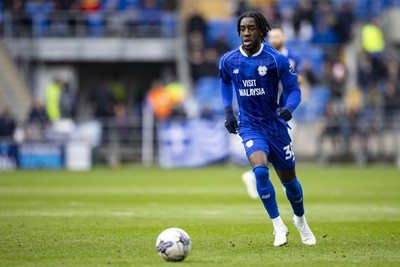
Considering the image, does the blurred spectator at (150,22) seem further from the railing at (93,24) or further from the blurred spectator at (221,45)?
the blurred spectator at (221,45)

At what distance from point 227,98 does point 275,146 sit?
0.78 metres

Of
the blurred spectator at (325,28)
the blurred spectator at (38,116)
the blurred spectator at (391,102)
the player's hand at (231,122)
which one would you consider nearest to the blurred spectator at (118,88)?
the blurred spectator at (38,116)

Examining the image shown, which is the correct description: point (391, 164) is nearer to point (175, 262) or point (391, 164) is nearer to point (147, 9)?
point (147, 9)

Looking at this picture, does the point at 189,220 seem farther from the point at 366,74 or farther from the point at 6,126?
the point at 366,74

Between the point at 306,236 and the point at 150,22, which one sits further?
the point at 150,22

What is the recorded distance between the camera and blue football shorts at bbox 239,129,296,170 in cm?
985

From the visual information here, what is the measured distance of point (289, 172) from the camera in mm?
9977

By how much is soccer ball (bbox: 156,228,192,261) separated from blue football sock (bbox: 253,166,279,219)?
1.52 meters

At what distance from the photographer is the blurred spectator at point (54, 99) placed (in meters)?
30.4

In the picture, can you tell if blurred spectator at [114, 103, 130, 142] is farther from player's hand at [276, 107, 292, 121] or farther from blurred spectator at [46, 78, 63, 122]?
player's hand at [276, 107, 292, 121]

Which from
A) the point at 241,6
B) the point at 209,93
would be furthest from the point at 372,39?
the point at 209,93

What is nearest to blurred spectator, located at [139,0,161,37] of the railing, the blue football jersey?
the railing

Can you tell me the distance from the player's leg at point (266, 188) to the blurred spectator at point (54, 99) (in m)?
21.2

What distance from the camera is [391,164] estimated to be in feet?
96.2
